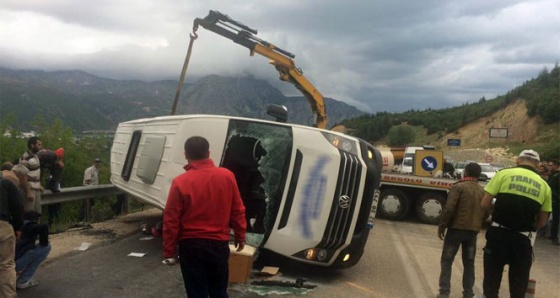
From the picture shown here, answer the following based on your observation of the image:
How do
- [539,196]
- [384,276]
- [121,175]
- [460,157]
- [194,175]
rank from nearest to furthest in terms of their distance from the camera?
1. [194,175]
2. [539,196]
3. [384,276]
4. [121,175]
5. [460,157]

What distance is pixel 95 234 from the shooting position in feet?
29.0

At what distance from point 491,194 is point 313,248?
88.6 inches

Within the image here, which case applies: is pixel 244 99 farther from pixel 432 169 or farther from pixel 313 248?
pixel 313 248

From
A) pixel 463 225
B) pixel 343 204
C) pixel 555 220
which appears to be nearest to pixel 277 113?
pixel 343 204

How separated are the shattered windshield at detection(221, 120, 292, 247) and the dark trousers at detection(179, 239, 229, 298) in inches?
100

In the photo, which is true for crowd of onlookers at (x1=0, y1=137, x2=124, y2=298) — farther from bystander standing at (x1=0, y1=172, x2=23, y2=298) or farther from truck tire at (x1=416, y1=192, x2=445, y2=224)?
truck tire at (x1=416, y1=192, x2=445, y2=224)

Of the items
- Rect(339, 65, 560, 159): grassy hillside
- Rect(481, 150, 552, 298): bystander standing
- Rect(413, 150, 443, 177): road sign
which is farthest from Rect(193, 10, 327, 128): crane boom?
Rect(339, 65, 560, 159): grassy hillside

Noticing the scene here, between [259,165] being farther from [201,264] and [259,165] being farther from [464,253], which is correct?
[201,264]

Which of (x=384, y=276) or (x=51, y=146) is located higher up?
(x=51, y=146)

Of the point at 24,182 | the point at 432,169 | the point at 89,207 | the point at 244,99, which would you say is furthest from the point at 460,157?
the point at 24,182

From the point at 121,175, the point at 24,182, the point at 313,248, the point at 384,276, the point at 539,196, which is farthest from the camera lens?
the point at 121,175

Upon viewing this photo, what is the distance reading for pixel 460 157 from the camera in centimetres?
5500

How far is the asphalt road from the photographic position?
567 cm

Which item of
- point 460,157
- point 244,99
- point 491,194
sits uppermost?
point 244,99
